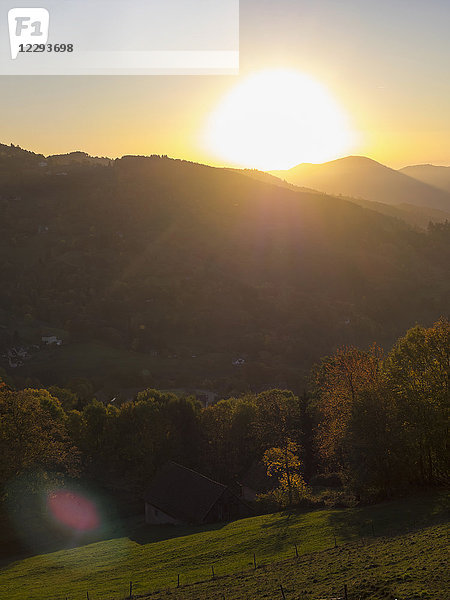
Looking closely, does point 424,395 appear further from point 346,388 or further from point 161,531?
point 161,531

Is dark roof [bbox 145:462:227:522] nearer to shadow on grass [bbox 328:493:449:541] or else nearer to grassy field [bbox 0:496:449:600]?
grassy field [bbox 0:496:449:600]

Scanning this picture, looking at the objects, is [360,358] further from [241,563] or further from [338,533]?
[241,563]

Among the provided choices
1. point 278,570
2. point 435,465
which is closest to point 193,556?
point 278,570

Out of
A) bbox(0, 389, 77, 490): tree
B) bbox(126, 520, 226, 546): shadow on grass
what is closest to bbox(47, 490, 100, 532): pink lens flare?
bbox(0, 389, 77, 490): tree

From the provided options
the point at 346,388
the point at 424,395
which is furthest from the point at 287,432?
the point at 424,395

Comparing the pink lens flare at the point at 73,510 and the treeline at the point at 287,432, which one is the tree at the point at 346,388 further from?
the pink lens flare at the point at 73,510

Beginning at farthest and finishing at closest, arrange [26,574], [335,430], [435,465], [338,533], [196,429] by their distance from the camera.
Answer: [196,429], [335,430], [435,465], [26,574], [338,533]

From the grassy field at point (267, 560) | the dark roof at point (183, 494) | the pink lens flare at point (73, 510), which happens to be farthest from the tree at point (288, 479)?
the pink lens flare at point (73, 510)
